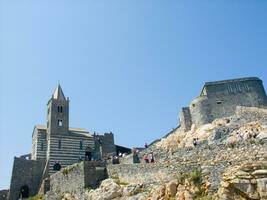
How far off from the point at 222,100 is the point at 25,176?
25192 mm

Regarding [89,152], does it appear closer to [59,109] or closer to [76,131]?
[76,131]

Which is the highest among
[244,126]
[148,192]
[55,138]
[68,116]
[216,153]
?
[68,116]

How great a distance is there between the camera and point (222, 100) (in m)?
45.8

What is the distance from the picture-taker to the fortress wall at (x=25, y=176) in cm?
4145

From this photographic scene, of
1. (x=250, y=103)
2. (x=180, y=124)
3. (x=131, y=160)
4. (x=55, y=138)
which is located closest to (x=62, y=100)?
(x=55, y=138)

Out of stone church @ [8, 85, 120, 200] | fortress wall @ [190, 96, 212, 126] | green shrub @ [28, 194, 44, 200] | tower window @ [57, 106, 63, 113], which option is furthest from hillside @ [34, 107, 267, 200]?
tower window @ [57, 106, 63, 113]

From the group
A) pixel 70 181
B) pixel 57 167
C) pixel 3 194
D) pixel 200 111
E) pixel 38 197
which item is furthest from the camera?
pixel 200 111

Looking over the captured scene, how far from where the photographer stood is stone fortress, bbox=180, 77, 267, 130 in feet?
148

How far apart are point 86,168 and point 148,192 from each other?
324 inches

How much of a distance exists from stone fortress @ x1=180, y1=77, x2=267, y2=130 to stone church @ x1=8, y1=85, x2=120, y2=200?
1122cm

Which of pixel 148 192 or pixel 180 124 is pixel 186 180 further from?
pixel 180 124

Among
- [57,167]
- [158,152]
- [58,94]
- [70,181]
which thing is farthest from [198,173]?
[58,94]

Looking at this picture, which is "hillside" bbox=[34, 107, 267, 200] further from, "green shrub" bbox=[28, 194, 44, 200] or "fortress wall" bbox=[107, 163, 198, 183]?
"green shrub" bbox=[28, 194, 44, 200]

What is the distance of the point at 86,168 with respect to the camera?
3416 centimetres
